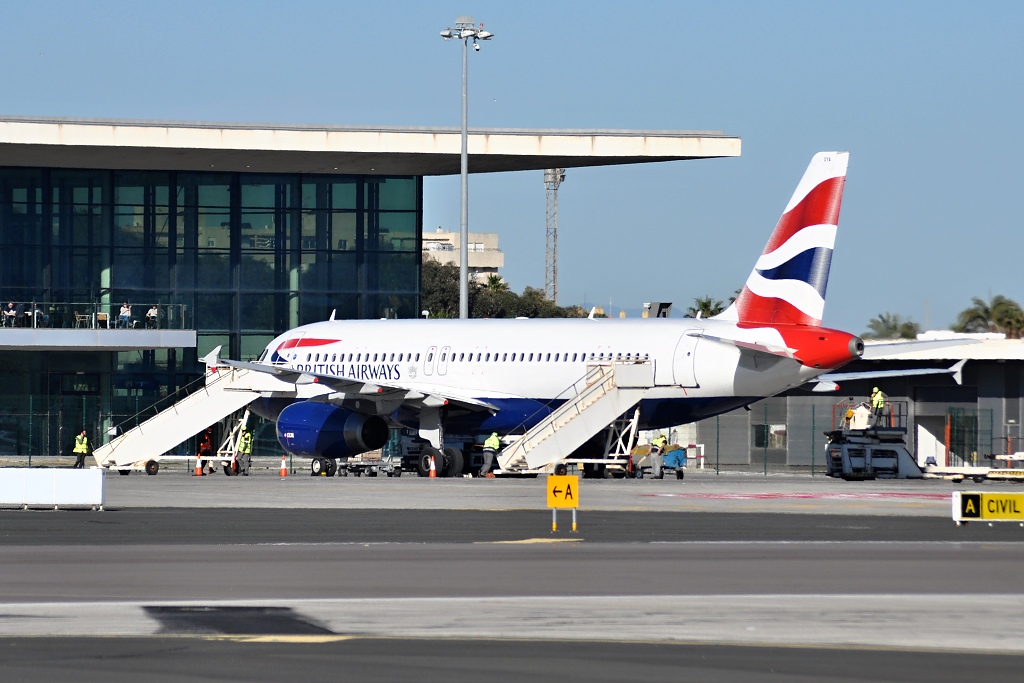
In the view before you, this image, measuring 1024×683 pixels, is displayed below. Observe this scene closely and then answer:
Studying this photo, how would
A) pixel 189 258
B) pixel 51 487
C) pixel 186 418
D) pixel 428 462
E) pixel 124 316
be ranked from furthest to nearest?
pixel 189 258 < pixel 124 316 < pixel 186 418 < pixel 428 462 < pixel 51 487

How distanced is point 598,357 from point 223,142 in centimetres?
1906

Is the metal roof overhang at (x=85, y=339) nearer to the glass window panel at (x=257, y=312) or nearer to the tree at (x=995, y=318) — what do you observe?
the glass window panel at (x=257, y=312)

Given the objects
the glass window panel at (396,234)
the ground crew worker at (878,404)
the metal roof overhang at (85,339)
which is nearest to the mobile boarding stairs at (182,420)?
the metal roof overhang at (85,339)

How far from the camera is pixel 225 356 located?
2331 inches

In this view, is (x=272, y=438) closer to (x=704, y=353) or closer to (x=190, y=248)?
(x=190, y=248)

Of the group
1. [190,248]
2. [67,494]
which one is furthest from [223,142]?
[67,494]

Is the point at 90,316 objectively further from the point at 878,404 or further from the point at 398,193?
the point at 878,404

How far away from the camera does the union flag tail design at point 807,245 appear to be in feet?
129

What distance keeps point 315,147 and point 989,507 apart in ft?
111

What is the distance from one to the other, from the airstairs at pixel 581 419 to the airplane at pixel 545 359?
47cm

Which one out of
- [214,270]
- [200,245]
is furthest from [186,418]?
[200,245]

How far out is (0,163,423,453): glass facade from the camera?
58438 mm

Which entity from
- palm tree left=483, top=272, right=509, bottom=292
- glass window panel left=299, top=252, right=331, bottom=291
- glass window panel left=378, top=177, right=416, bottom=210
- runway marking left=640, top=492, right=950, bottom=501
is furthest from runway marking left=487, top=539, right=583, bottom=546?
palm tree left=483, top=272, right=509, bottom=292

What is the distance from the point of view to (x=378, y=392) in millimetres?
43094
